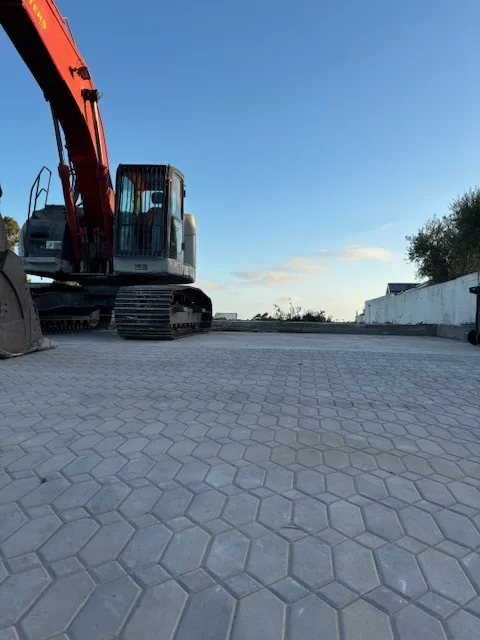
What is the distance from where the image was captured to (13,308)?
623cm

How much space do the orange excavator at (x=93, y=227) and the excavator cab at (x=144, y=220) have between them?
2 cm

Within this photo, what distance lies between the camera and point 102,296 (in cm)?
1098

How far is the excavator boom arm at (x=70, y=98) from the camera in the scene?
636 cm

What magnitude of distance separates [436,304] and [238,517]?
49.7 feet

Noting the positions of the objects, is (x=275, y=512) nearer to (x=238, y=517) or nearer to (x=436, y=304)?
(x=238, y=517)

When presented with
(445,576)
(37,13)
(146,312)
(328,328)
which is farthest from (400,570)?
(328,328)

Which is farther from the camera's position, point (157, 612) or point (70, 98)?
point (70, 98)

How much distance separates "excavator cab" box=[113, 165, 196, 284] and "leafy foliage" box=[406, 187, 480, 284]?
17.6 metres

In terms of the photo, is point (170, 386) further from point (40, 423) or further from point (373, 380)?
point (373, 380)

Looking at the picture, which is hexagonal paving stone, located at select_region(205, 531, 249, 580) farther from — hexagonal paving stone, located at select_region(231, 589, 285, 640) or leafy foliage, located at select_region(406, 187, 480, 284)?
leafy foliage, located at select_region(406, 187, 480, 284)

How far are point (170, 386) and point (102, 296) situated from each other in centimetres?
723

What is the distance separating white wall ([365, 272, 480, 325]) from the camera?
12336 mm

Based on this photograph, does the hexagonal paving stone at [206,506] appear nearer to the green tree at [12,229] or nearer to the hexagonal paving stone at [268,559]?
the hexagonal paving stone at [268,559]

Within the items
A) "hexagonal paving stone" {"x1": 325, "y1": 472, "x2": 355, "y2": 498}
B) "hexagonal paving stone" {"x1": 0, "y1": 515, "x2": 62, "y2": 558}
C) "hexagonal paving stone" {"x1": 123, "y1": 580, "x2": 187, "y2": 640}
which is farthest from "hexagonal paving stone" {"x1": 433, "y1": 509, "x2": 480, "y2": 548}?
"hexagonal paving stone" {"x1": 0, "y1": 515, "x2": 62, "y2": 558}
